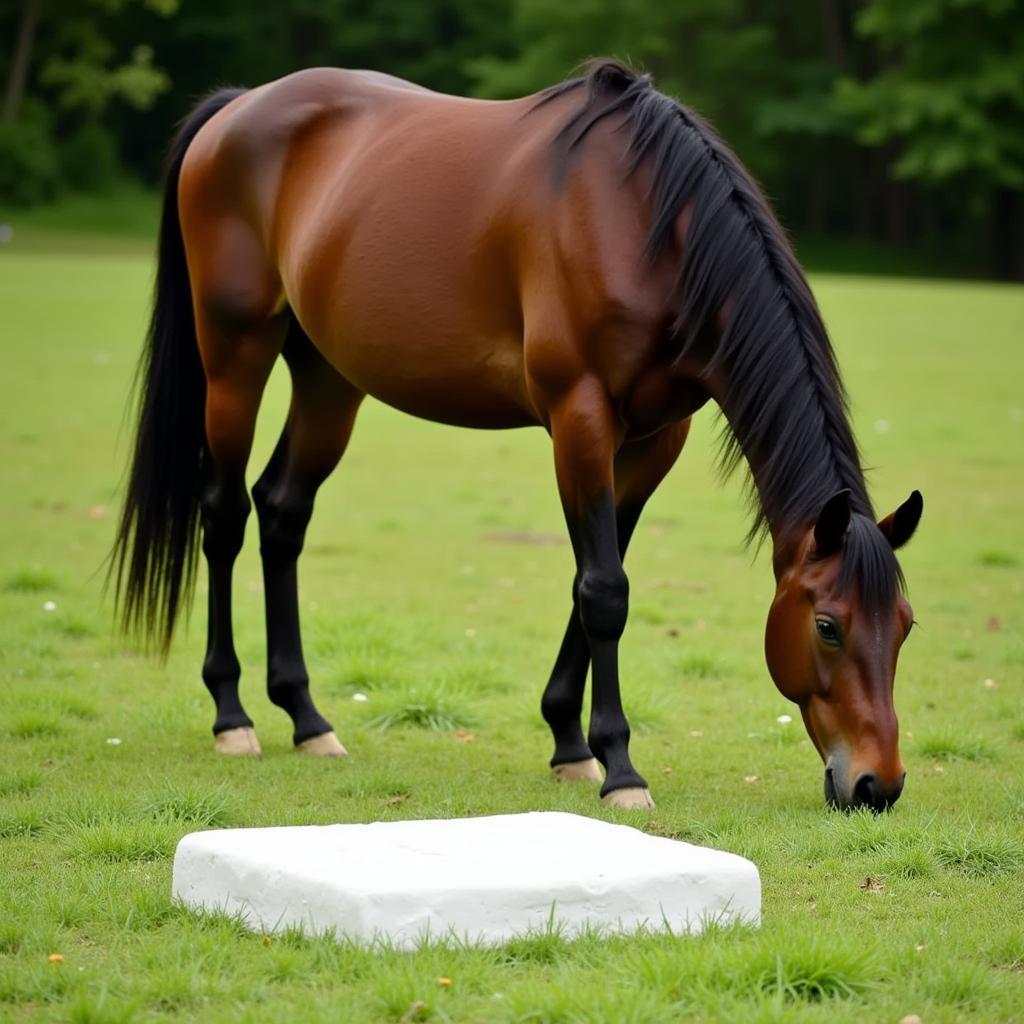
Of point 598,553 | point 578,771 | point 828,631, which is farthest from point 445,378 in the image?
point 828,631

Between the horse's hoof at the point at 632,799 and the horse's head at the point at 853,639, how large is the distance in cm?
60

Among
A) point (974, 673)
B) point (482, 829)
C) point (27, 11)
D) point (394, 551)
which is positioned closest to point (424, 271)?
point (482, 829)

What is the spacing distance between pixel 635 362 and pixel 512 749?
175 cm

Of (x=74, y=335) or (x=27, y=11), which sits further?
(x=27, y=11)

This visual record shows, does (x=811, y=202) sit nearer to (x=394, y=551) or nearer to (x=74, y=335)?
(x=74, y=335)

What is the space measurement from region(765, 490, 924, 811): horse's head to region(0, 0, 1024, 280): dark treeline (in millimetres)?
36571

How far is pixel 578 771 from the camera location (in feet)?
18.1

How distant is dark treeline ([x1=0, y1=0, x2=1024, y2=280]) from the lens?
43375 millimetres

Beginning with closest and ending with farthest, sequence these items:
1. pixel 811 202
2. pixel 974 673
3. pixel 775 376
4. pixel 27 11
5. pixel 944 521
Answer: pixel 775 376 < pixel 974 673 < pixel 944 521 < pixel 27 11 < pixel 811 202

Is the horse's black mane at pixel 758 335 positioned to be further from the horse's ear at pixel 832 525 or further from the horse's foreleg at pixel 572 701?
the horse's foreleg at pixel 572 701

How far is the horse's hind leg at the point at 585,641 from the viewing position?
547 cm

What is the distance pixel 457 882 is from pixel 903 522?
178 centimetres

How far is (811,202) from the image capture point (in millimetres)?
53406

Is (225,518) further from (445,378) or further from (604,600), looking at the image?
(604,600)
